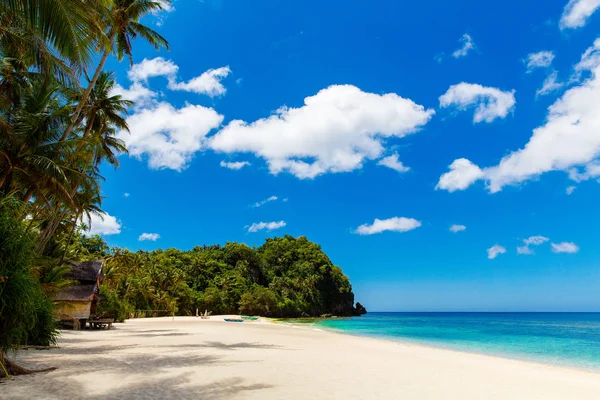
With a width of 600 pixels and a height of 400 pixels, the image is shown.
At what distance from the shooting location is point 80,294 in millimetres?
17891

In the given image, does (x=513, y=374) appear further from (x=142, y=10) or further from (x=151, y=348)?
(x=142, y=10)

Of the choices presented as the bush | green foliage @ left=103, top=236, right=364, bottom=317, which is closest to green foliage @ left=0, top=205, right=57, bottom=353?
green foliage @ left=103, top=236, right=364, bottom=317

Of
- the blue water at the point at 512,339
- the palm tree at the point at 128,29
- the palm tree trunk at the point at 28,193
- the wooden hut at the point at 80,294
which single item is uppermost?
the palm tree at the point at 128,29

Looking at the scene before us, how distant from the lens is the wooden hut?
1770 cm

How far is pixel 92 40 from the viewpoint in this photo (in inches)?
229

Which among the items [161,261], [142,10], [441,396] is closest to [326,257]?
[161,261]

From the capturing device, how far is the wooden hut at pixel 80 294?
17.7 meters

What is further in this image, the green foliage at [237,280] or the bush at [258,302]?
the bush at [258,302]

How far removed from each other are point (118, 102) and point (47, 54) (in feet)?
44.6

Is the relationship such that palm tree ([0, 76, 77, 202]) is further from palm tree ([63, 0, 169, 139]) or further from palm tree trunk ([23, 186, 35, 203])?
palm tree ([63, 0, 169, 139])

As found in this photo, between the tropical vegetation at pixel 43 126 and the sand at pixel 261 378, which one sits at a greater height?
the tropical vegetation at pixel 43 126

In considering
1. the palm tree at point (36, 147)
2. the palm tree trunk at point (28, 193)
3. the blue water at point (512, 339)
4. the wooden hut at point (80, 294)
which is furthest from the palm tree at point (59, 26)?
the blue water at point (512, 339)

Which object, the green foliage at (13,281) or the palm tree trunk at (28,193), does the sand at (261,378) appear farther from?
the palm tree trunk at (28,193)

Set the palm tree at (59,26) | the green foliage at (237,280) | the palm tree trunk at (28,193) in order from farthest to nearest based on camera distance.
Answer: the green foliage at (237,280)
the palm tree trunk at (28,193)
the palm tree at (59,26)
